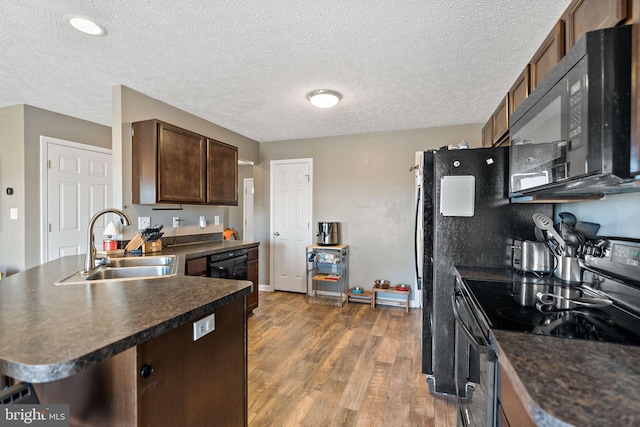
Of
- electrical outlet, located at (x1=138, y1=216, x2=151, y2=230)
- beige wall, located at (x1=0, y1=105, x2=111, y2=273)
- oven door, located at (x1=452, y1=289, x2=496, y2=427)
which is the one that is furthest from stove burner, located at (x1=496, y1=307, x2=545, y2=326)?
beige wall, located at (x1=0, y1=105, x2=111, y2=273)

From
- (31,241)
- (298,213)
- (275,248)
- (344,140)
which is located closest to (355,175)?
(344,140)

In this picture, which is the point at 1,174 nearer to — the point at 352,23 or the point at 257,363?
the point at 257,363

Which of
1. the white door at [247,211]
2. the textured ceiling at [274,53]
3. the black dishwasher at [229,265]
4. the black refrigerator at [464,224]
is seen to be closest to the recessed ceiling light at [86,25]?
the textured ceiling at [274,53]

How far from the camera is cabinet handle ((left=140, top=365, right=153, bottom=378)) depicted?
872mm

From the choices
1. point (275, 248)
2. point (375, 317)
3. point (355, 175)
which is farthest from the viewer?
point (275, 248)

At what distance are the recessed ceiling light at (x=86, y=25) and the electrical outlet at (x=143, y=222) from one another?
1.53 meters

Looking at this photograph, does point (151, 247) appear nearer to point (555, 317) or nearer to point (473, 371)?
point (473, 371)

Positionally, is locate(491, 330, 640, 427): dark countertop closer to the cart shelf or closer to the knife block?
the knife block

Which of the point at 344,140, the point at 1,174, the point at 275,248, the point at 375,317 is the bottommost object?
the point at 375,317

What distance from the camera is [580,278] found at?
4.92 feet

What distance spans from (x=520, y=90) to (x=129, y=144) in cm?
324

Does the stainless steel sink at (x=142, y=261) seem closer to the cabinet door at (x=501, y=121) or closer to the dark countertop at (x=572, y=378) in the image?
the dark countertop at (x=572, y=378)

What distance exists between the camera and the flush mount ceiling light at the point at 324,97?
105 inches

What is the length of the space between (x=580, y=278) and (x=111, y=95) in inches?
151
